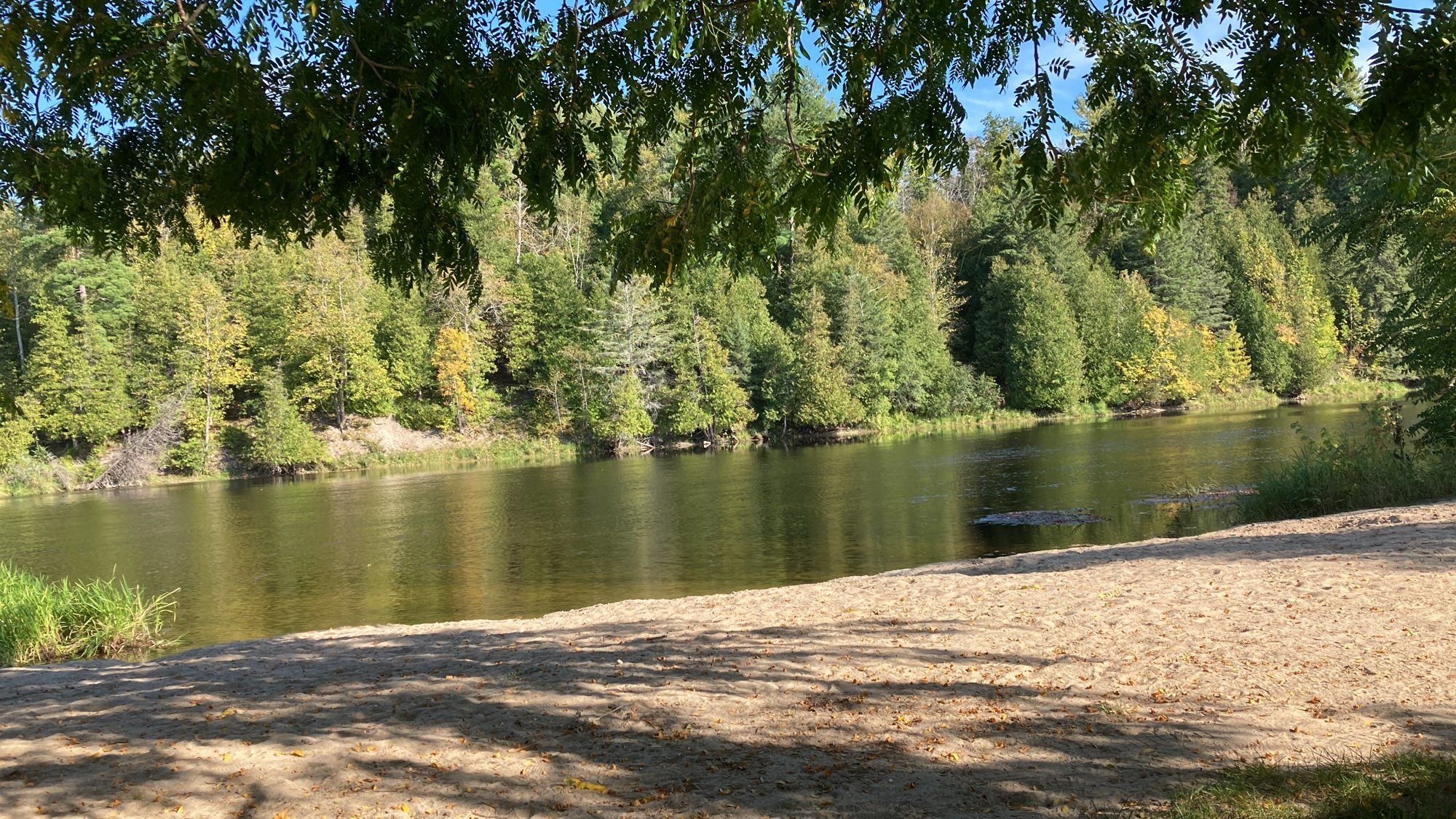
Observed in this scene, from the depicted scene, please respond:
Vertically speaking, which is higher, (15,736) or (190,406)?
(190,406)

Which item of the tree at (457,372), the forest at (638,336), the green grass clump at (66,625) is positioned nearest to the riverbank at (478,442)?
the forest at (638,336)

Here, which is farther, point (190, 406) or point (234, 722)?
point (190, 406)

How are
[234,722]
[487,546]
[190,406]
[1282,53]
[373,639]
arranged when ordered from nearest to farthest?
[1282,53], [234,722], [373,639], [487,546], [190,406]

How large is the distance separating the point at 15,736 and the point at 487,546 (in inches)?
614

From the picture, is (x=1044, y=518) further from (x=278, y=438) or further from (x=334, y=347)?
(x=334, y=347)

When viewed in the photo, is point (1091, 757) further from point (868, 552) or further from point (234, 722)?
point (868, 552)

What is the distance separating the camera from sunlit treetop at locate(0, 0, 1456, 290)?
14.6ft

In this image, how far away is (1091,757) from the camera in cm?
483

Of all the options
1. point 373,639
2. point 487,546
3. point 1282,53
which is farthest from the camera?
point 487,546

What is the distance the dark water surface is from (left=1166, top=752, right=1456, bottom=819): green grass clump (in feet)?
35.2

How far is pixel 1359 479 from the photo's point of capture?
15805 millimetres

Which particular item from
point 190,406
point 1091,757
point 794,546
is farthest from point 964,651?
point 190,406

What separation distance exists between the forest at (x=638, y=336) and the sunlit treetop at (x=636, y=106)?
3236 cm

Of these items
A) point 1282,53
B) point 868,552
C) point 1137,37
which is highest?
point 1137,37
